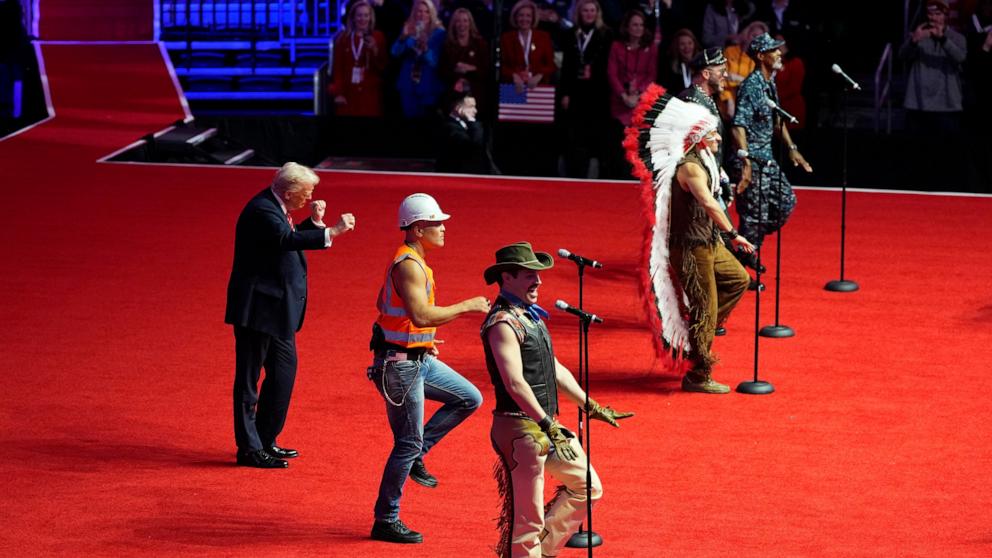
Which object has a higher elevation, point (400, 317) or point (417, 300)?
point (417, 300)

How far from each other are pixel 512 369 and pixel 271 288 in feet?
7.79

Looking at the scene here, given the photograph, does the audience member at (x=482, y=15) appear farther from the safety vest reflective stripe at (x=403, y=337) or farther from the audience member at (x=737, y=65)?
the safety vest reflective stripe at (x=403, y=337)

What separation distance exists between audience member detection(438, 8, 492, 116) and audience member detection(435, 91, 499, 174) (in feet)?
1.02

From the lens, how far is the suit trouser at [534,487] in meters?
7.05

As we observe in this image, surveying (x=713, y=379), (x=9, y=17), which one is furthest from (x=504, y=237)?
(x=9, y=17)

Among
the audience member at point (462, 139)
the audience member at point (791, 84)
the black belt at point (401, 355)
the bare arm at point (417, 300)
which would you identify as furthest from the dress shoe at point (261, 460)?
the audience member at point (791, 84)

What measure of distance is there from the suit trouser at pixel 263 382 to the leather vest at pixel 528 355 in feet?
7.35

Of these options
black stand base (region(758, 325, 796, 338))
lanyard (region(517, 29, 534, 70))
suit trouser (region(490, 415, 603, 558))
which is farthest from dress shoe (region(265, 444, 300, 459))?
lanyard (region(517, 29, 534, 70))

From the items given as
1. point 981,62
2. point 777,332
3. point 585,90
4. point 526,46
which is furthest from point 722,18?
point 777,332

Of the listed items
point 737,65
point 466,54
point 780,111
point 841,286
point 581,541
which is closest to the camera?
point 581,541

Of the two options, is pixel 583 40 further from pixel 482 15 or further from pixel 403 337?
pixel 403 337

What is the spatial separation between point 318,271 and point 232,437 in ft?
14.2

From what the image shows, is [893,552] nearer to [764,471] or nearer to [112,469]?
[764,471]

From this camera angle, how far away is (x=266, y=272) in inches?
352
